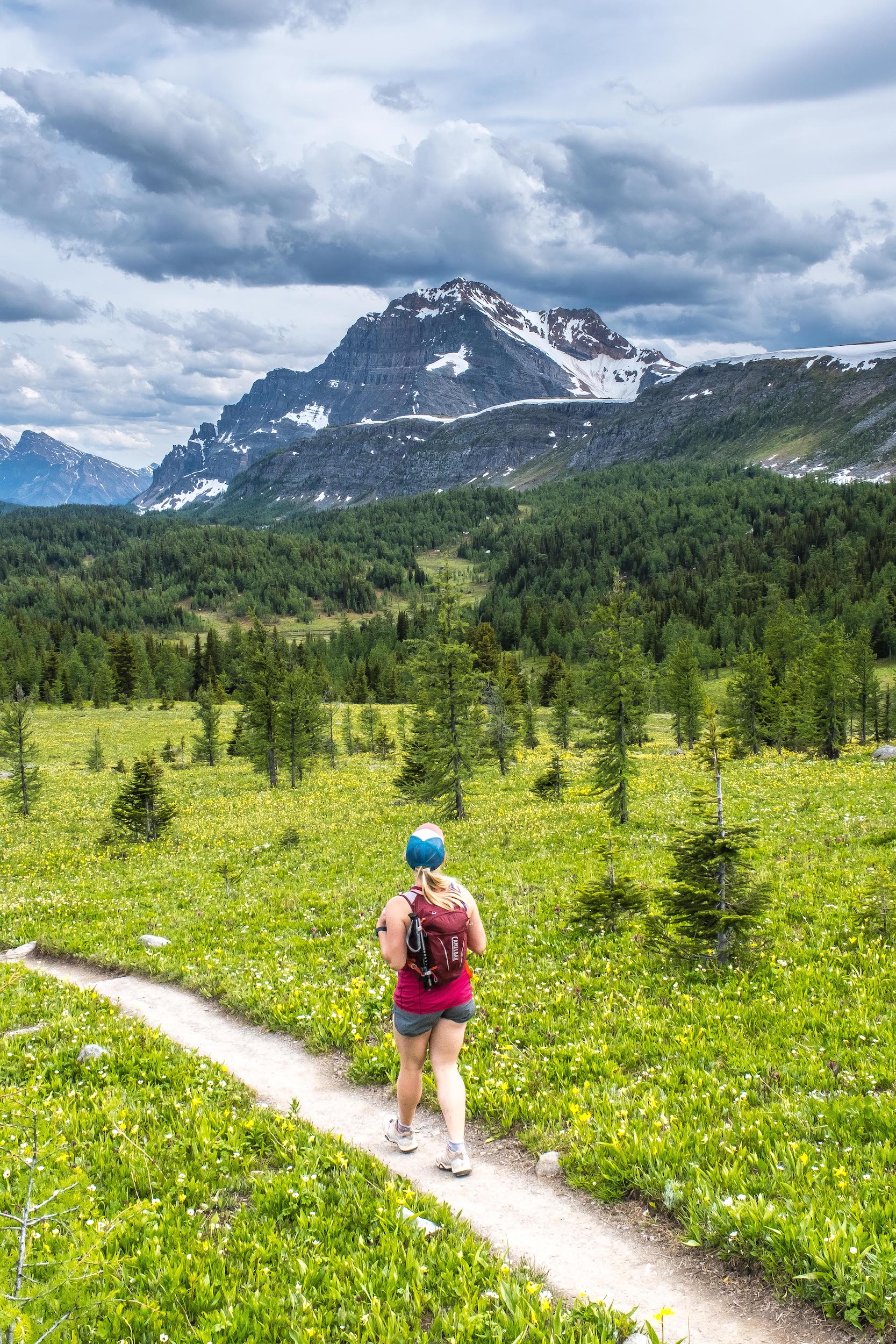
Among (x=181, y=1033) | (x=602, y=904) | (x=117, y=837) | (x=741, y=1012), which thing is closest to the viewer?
(x=741, y=1012)

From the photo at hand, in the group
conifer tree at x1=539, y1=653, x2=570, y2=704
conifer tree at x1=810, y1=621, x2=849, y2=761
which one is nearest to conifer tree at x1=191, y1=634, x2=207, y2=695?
conifer tree at x1=539, y1=653, x2=570, y2=704

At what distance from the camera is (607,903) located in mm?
14648

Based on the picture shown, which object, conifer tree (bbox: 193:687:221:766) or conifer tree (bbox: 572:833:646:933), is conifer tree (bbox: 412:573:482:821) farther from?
conifer tree (bbox: 193:687:221:766)

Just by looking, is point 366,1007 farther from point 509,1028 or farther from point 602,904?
point 602,904

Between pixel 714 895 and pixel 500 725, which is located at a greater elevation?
pixel 714 895

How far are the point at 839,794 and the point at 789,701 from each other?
187 ft

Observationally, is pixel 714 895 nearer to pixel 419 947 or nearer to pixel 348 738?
pixel 419 947

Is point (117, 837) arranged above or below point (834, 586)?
below

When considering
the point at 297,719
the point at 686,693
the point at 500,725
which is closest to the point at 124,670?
the point at 297,719

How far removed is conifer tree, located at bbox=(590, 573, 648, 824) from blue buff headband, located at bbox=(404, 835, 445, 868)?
72.1 feet

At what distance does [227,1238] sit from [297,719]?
46943mm

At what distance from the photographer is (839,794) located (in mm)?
28641

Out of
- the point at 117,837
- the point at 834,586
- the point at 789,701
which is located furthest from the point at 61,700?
the point at 834,586

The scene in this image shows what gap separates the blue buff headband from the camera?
24.0 feet
